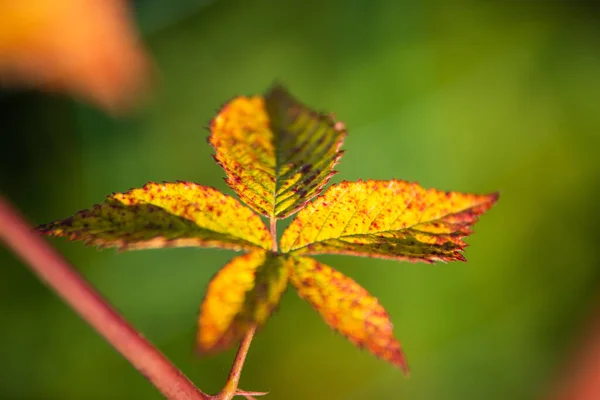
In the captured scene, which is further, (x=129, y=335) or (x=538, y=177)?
(x=538, y=177)

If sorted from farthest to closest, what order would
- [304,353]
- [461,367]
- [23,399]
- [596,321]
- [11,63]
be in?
[596,321] → [461,367] → [304,353] → [23,399] → [11,63]

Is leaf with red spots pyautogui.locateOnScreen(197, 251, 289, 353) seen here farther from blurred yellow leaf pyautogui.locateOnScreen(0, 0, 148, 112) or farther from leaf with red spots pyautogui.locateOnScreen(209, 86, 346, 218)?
blurred yellow leaf pyautogui.locateOnScreen(0, 0, 148, 112)

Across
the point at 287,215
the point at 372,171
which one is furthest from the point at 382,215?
the point at 372,171

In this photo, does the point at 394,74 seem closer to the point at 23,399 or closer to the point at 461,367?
the point at 461,367

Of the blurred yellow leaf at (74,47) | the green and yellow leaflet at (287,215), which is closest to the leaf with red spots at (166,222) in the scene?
the green and yellow leaflet at (287,215)

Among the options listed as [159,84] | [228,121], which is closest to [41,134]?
[159,84]

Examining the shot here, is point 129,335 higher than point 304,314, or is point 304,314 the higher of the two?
point 129,335

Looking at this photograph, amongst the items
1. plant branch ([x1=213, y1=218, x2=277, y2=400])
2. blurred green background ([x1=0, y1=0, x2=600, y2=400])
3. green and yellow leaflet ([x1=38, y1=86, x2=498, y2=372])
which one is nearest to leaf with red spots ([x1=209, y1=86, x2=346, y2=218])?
green and yellow leaflet ([x1=38, y1=86, x2=498, y2=372])

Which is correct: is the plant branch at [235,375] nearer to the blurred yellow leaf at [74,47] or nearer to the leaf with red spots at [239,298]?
the leaf with red spots at [239,298]
